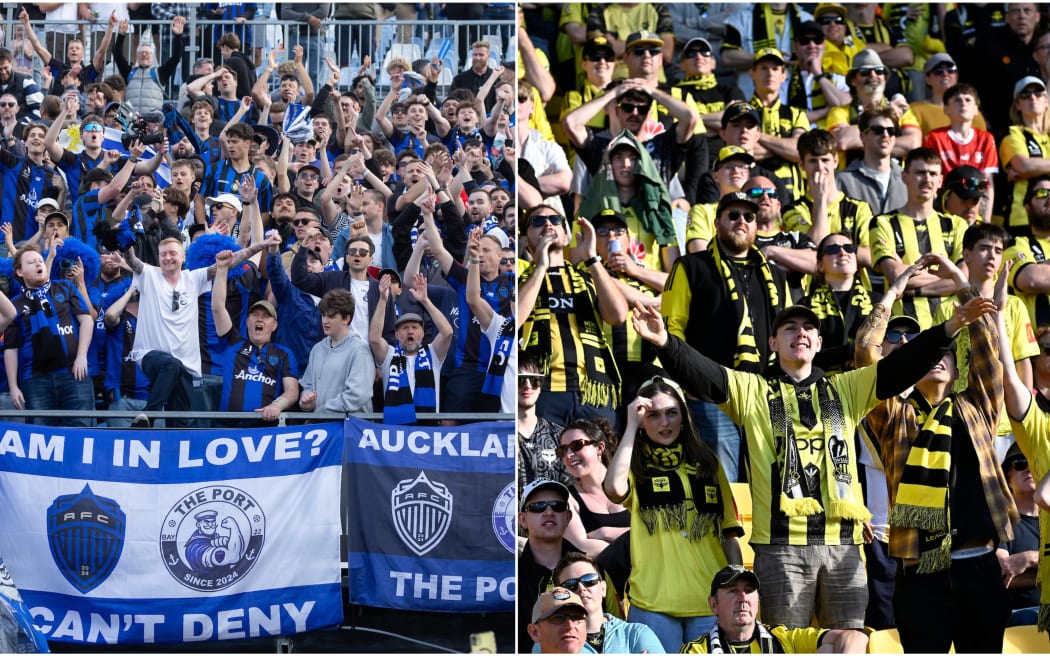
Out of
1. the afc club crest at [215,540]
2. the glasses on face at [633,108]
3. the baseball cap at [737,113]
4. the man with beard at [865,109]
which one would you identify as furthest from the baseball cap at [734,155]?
the afc club crest at [215,540]

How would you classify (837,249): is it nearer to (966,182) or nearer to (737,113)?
(966,182)

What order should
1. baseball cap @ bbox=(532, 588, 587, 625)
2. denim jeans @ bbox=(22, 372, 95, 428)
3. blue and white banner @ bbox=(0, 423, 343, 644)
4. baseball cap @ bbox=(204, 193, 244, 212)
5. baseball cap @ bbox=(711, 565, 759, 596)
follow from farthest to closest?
baseball cap @ bbox=(204, 193, 244, 212), denim jeans @ bbox=(22, 372, 95, 428), blue and white banner @ bbox=(0, 423, 343, 644), baseball cap @ bbox=(532, 588, 587, 625), baseball cap @ bbox=(711, 565, 759, 596)

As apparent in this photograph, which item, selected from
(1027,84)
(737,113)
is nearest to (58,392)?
(737,113)

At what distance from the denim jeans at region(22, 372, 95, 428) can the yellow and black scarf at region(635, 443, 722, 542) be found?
13.2 feet

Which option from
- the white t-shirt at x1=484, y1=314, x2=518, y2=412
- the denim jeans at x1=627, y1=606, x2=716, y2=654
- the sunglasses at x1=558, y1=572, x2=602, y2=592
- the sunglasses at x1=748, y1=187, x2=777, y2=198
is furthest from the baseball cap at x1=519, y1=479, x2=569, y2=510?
the sunglasses at x1=748, y1=187, x2=777, y2=198

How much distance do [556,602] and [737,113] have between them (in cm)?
401

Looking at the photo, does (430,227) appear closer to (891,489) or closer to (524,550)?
(524,550)

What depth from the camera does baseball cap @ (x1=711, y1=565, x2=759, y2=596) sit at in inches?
231

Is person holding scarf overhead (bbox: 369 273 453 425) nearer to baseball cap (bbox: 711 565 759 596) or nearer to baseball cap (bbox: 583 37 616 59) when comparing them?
baseball cap (bbox: 583 37 616 59)

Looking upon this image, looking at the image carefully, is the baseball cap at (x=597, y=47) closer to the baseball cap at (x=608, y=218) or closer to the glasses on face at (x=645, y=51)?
the glasses on face at (x=645, y=51)

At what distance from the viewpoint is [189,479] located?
27.1 ft

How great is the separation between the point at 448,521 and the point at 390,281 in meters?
1.77

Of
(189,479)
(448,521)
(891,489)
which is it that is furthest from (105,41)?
(891,489)

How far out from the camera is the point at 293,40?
34.1 feet
